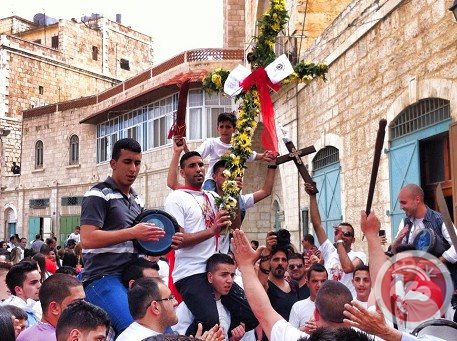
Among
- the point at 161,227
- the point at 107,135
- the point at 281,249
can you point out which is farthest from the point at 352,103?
the point at 107,135

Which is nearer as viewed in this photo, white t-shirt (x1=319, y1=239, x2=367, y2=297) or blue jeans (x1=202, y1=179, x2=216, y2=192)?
blue jeans (x1=202, y1=179, x2=216, y2=192)

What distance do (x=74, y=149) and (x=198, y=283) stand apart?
28.8 meters

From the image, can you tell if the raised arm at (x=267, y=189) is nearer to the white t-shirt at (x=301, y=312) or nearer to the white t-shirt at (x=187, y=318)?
the white t-shirt at (x=301, y=312)

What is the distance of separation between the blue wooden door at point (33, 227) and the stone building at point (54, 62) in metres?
1.58

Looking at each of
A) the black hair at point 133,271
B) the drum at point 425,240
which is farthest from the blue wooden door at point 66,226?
the black hair at point 133,271

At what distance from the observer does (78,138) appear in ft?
106

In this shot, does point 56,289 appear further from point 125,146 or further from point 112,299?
point 125,146

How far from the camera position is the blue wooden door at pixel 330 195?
485 inches

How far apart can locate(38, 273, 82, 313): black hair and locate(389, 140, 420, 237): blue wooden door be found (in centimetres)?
618

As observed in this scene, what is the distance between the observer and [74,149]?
108ft

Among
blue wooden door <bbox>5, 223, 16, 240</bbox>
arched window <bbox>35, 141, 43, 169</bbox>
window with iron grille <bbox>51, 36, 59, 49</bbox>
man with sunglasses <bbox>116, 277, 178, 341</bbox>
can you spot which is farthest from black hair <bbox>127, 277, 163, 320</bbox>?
window with iron grille <bbox>51, 36, 59, 49</bbox>

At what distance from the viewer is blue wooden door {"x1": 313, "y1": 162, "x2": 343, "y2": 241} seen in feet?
40.4

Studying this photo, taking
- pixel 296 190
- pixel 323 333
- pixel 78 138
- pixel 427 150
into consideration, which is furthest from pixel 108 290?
pixel 78 138

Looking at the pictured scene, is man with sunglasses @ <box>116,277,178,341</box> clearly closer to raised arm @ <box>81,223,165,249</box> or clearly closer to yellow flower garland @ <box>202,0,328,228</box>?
raised arm @ <box>81,223,165,249</box>
